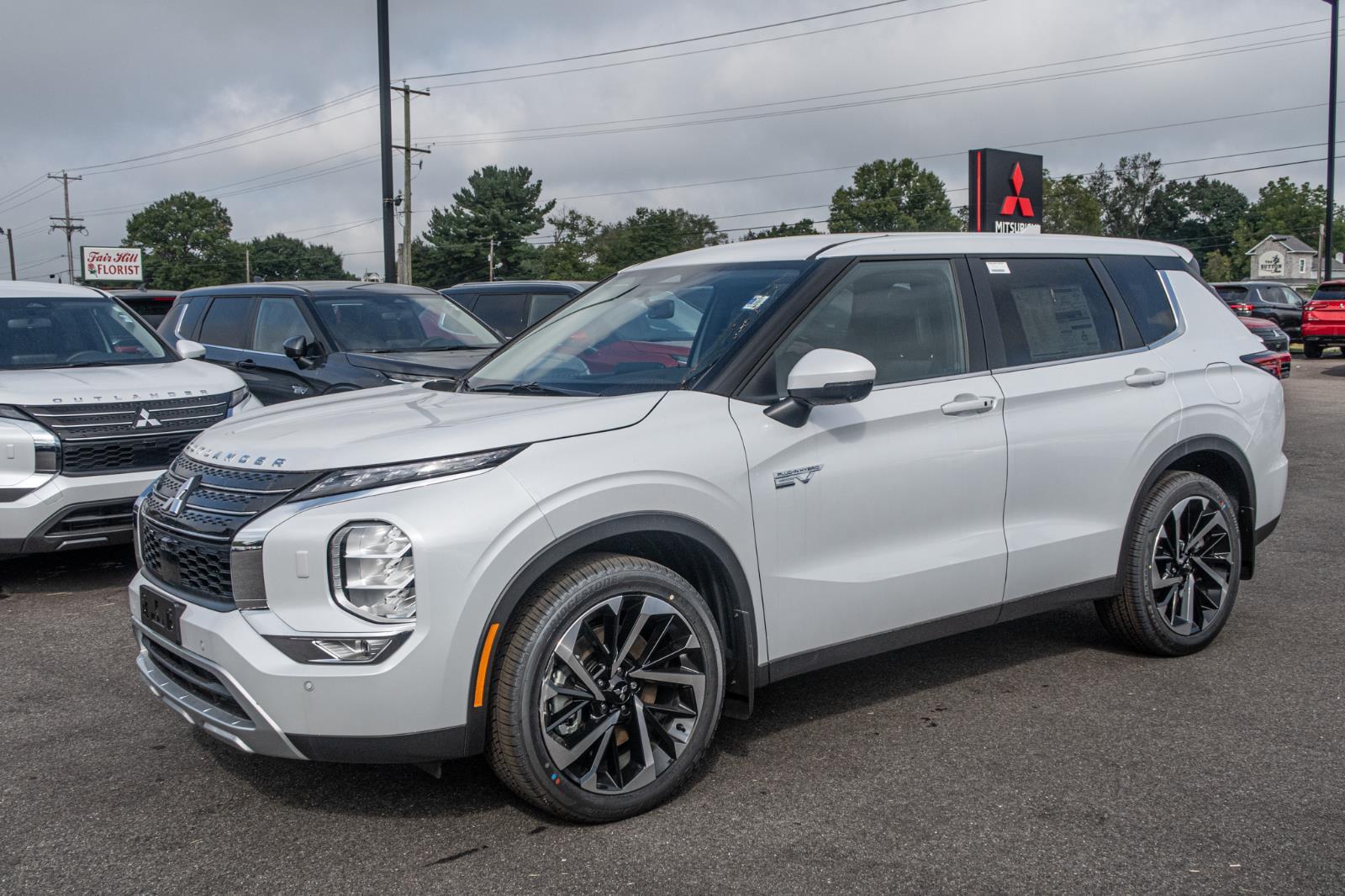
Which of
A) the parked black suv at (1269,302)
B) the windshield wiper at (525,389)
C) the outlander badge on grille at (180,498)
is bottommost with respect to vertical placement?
the outlander badge on grille at (180,498)

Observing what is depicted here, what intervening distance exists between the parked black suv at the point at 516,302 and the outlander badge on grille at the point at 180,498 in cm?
1072

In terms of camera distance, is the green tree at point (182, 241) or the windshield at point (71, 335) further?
the green tree at point (182, 241)

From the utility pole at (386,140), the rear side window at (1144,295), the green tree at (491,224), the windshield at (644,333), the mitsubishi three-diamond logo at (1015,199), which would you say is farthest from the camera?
the green tree at (491,224)

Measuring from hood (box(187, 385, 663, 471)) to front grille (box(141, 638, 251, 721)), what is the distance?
61 centimetres

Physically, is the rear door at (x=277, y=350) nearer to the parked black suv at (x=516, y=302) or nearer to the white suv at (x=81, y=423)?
the white suv at (x=81, y=423)

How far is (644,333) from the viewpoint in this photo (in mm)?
4473

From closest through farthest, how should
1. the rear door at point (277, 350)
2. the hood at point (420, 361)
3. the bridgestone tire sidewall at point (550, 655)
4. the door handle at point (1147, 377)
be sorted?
the bridgestone tire sidewall at point (550, 655)
the door handle at point (1147, 377)
the hood at point (420, 361)
the rear door at point (277, 350)

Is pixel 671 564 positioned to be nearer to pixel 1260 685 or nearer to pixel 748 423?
pixel 748 423

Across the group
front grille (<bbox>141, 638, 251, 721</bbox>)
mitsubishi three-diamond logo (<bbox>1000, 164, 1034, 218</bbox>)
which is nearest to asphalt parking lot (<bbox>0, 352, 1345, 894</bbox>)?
front grille (<bbox>141, 638, 251, 721</bbox>)

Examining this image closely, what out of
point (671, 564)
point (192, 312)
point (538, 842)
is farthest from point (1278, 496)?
point (192, 312)

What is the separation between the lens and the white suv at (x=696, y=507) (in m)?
3.26

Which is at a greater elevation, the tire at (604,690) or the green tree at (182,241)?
the green tree at (182,241)

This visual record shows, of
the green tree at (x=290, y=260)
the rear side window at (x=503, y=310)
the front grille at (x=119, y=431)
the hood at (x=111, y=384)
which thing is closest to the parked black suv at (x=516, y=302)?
the rear side window at (x=503, y=310)

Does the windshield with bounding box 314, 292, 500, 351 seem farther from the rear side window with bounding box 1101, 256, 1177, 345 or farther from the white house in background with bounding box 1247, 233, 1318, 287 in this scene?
the white house in background with bounding box 1247, 233, 1318, 287
